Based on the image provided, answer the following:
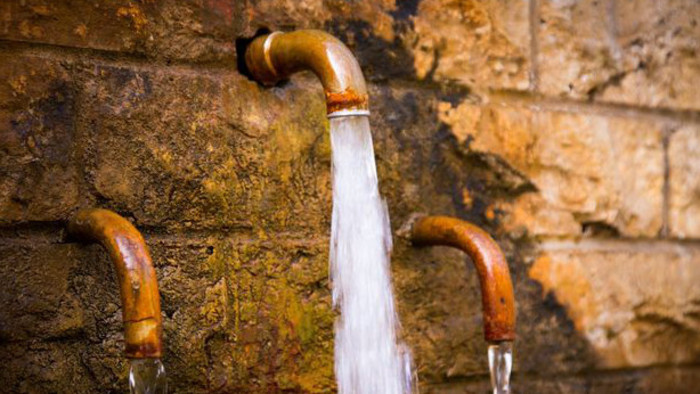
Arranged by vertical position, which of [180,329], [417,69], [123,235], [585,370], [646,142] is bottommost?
[585,370]

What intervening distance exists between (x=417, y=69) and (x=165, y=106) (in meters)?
0.52

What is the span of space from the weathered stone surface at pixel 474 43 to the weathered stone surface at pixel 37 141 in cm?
69

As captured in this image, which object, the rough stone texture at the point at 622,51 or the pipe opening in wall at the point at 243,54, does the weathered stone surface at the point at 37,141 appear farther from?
the rough stone texture at the point at 622,51

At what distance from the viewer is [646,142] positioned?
1923mm

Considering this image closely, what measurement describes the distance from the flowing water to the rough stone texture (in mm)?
553

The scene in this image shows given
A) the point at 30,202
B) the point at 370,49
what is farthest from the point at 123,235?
the point at 370,49

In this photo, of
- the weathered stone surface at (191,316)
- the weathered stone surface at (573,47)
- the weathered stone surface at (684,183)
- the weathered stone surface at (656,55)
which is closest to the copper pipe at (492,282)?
the weathered stone surface at (191,316)

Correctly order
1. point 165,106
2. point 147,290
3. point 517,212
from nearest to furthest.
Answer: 1. point 147,290
2. point 165,106
3. point 517,212

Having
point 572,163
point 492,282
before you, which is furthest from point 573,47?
point 492,282

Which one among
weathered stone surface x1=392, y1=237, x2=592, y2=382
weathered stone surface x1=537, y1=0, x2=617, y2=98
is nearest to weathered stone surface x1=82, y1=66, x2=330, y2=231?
weathered stone surface x1=392, y1=237, x2=592, y2=382

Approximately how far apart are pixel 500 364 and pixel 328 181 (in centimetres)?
46

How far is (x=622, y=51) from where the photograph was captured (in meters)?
1.90

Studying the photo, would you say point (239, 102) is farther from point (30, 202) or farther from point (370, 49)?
point (30, 202)

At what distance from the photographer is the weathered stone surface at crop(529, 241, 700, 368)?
181cm
